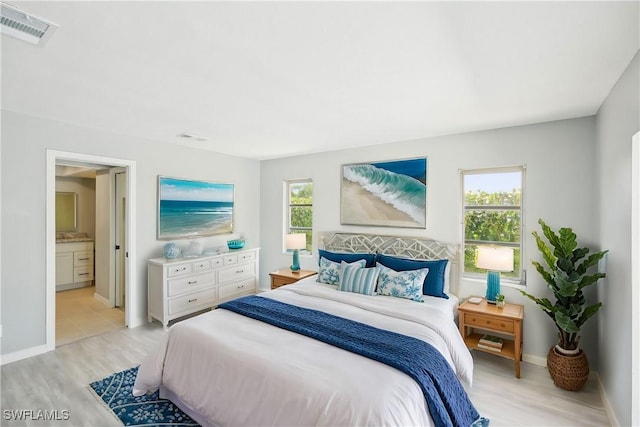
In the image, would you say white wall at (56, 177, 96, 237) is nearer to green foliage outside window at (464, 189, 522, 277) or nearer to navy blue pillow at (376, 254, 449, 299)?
navy blue pillow at (376, 254, 449, 299)

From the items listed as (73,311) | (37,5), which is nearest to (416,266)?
(37,5)

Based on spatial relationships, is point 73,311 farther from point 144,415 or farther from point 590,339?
point 590,339

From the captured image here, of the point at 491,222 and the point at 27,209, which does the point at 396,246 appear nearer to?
the point at 491,222

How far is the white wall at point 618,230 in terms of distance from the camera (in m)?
1.94

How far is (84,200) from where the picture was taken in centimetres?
632

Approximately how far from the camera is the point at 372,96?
2518mm

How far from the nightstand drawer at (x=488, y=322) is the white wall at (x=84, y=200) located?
718cm

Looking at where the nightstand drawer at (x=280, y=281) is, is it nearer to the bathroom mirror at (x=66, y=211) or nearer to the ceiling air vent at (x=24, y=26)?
the ceiling air vent at (x=24, y=26)

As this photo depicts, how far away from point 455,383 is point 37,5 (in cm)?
314

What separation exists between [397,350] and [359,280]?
1.37 meters

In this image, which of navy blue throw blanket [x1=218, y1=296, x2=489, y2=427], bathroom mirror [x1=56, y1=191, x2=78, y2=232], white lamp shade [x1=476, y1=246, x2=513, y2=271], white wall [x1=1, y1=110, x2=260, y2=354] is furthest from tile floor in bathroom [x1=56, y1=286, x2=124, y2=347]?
white lamp shade [x1=476, y1=246, x2=513, y2=271]

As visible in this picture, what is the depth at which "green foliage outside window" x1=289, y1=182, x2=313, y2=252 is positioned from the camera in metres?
5.11

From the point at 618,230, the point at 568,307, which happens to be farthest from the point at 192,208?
the point at 618,230

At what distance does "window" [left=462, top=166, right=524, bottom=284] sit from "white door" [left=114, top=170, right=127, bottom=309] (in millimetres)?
4841
